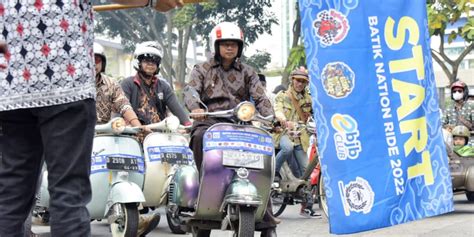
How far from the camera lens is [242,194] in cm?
699

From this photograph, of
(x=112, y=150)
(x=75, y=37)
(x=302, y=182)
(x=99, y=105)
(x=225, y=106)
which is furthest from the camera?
(x=302, y=182)

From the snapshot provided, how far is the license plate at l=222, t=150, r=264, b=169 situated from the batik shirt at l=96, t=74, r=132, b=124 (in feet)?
6.02

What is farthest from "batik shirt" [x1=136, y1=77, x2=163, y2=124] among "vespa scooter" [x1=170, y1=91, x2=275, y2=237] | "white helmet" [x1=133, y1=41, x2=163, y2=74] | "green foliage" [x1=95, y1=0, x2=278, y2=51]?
"green foliage" [x1=95, y1=0, x2=278, y2=51]

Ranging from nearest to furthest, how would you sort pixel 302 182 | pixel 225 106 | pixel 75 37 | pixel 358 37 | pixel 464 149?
1. pixel 75 37
2. pixel 358 37
3. pixel 225 106
4. pixel 302 182
5. pixel 464 149

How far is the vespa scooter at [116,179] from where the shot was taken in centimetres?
792

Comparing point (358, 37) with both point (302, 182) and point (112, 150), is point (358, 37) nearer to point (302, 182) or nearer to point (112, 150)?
point (112, 150)

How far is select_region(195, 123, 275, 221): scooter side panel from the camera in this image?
723cm

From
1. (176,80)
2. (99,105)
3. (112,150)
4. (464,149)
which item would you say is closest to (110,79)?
(99,105)

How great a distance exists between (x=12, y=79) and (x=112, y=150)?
4676 millimetres

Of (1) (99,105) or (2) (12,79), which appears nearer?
(2) (12,79)

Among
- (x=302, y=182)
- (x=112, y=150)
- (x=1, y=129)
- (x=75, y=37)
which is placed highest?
(x=75, y=37)

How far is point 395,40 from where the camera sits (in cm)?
564

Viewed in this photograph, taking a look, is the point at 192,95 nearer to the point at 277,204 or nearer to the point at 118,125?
the point at 118,125

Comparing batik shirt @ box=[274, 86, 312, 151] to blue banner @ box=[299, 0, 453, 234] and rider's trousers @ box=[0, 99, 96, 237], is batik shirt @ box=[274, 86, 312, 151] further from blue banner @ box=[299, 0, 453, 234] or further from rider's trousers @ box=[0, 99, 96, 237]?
rider's trousers @ box=[0, 99, 96, 237]
